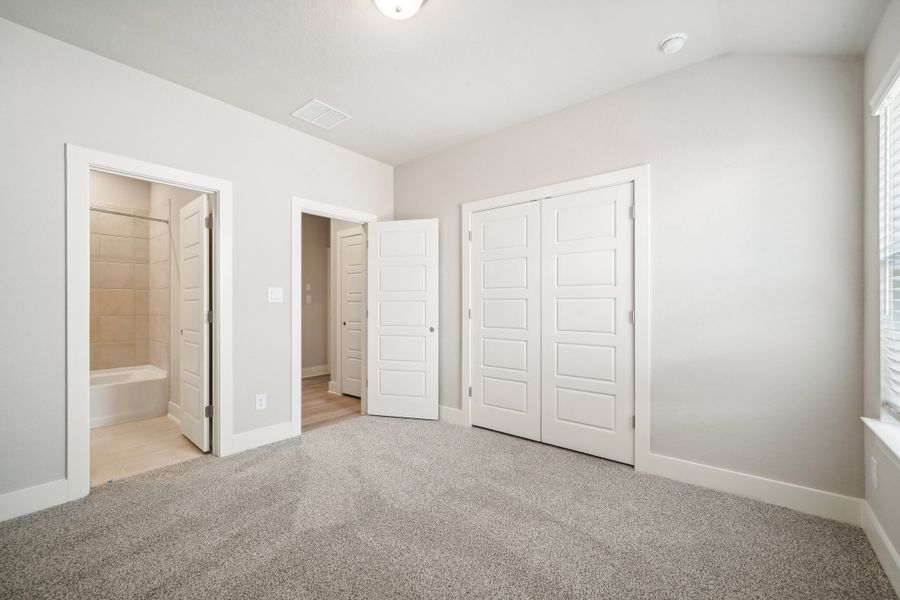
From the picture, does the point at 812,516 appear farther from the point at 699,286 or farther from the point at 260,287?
the point at 260,287

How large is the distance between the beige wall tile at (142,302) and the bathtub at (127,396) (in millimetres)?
815

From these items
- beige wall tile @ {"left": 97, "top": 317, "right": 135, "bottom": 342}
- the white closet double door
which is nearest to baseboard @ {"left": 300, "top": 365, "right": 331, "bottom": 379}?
beige wall tile @ {"left": 97, "top": 317, "right": 135, "bottom": 342}

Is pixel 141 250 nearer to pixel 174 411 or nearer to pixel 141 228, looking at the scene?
pixel 141 228

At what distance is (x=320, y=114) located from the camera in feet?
10.3

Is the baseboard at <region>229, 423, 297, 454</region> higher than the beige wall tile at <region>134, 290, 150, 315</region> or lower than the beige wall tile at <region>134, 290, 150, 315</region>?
lower

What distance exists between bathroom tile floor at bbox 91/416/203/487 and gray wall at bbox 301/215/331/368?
2.72 meters

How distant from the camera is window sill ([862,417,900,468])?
1.58 meters

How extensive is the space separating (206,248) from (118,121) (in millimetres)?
964

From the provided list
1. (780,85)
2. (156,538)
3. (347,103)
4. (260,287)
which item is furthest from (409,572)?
(780,85)

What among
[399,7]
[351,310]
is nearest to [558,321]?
[399,7]

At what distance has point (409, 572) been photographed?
163 cm

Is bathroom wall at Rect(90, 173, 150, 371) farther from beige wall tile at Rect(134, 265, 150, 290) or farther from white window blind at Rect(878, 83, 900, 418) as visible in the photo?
white window blind at Rect(878, 83, 900, 418)

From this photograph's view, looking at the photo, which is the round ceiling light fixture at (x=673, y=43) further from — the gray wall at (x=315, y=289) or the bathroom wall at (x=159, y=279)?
the gray wall at (x=315, y=289)

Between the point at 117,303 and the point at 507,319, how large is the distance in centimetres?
478
